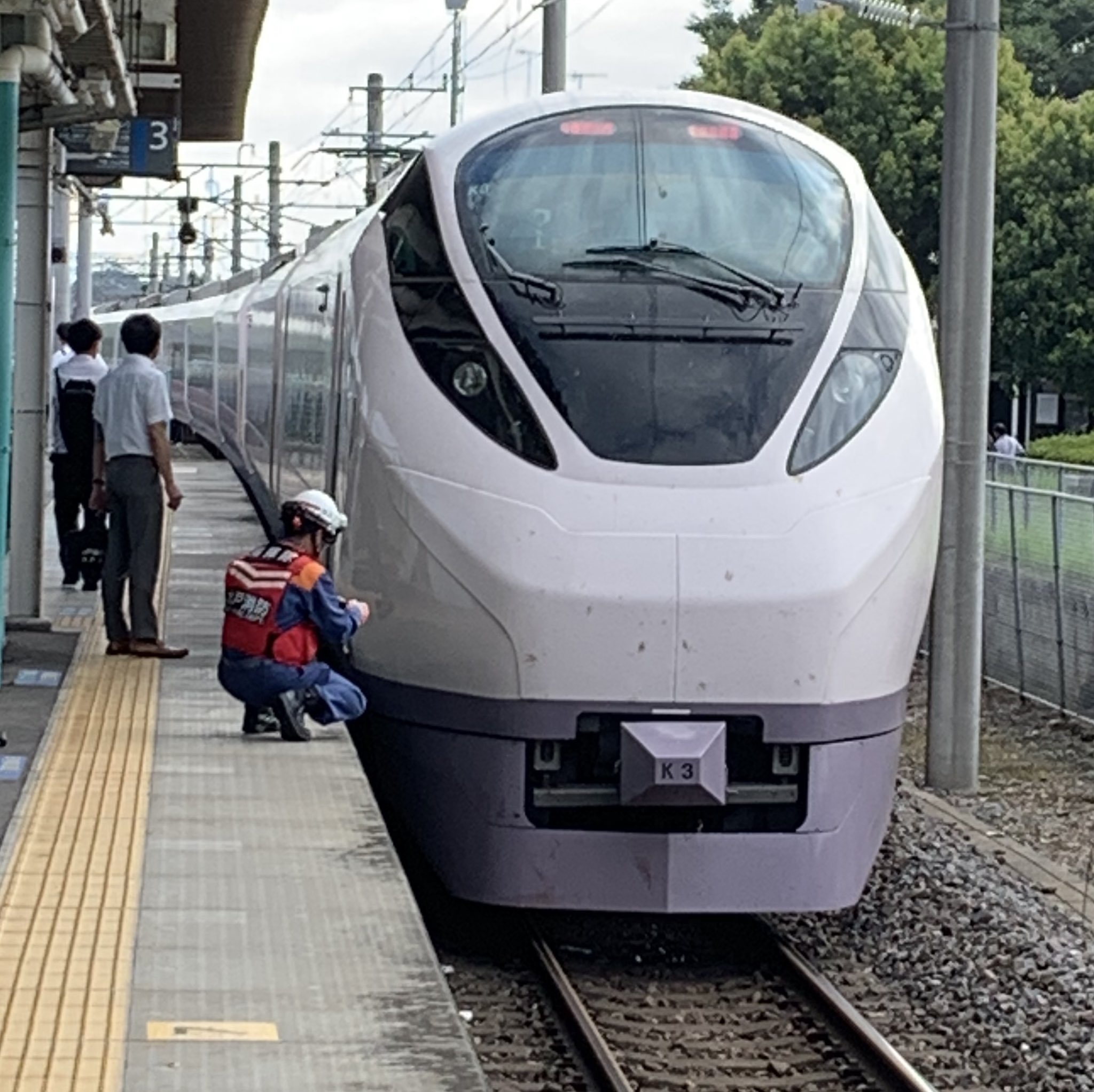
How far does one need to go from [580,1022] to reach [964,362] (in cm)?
544

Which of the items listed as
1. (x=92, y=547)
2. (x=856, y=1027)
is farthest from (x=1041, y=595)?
(x=856, y=1027)

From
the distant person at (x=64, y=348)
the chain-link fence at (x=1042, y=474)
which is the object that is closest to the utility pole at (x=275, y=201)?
the chain-link fence at (x=1042, y=474)

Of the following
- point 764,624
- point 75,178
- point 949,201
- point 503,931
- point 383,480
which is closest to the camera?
point 764,624

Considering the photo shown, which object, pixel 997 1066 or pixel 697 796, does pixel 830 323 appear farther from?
pixel 997 1066

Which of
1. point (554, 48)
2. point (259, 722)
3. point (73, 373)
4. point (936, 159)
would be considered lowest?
point (259, 722)

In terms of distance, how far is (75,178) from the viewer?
63.8 ft

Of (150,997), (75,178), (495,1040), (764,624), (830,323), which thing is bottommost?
(495,1040)

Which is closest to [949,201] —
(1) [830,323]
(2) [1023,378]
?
(1) [830,323]

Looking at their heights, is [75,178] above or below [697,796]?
above

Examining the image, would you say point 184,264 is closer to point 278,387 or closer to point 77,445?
point 278,387

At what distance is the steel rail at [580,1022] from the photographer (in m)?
7.27

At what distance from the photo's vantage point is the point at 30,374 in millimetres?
13086

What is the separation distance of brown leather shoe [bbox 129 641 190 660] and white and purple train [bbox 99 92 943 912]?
2.66 meters

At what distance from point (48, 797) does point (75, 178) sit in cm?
1159
